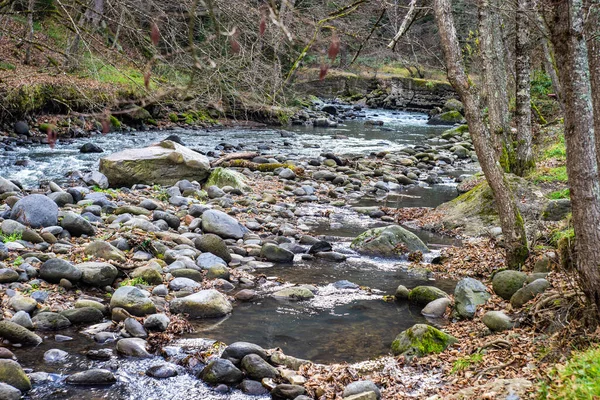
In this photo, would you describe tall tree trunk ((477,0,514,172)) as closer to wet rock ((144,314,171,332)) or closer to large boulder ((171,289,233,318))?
large boulder ((171,289,233,318))

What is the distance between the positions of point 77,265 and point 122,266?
0.52 m

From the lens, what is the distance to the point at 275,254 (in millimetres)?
8289

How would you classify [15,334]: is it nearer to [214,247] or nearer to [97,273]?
[97,273]

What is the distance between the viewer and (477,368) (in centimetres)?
458

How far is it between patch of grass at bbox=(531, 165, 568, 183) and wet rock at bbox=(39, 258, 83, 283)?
8366 millimetres

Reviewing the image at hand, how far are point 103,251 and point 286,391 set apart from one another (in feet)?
11.4

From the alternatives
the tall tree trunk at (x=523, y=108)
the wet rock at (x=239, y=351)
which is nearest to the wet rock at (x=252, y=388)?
the wet rock at (x=239, y=351)

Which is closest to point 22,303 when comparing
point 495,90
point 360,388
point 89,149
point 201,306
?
point 201,306

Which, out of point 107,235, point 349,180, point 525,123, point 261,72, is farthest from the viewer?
point 349,180

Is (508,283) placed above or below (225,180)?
above

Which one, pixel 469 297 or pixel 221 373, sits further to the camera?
pixel 469 297

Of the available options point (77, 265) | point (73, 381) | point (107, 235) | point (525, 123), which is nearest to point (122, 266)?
point (77, 265)

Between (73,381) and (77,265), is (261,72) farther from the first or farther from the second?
(73,381)

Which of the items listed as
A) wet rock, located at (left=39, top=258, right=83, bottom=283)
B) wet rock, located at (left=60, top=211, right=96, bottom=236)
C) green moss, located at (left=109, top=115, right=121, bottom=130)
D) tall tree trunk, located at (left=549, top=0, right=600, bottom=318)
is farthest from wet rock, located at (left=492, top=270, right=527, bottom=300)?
green moss, located at (left=109, top=115, right=121, bottom=130)
